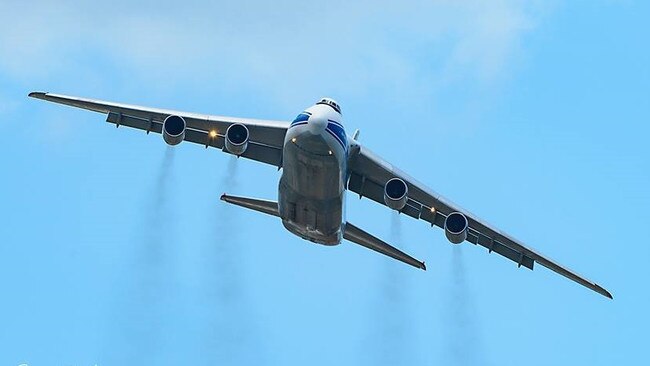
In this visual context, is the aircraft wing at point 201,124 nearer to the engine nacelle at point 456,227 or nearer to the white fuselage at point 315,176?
the white fuselage at point 315,176

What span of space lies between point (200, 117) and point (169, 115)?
0.94 metres

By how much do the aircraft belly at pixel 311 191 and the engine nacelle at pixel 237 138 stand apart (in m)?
1.39

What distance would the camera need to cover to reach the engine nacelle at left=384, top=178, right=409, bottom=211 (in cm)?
3650

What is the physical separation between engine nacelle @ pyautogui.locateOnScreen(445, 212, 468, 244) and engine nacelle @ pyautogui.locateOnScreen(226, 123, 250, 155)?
6492mm

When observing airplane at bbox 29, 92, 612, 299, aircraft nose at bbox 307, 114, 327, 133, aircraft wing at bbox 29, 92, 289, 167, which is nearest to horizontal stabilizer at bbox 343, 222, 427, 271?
airplane at bbox 29, 92, 612, 299

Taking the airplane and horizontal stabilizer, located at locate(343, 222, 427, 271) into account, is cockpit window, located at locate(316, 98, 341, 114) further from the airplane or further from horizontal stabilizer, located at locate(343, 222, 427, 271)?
horizontal stabilizer, located at locate(343, 222, 427, 271)

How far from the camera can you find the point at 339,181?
35.5 m

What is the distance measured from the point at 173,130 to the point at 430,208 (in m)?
8.63

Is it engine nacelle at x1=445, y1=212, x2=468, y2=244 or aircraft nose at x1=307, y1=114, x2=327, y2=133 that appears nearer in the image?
aircraft nose at x1=307, y1=114, x2=327, y2=133

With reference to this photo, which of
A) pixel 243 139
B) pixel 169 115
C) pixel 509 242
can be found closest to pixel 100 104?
pixel 169 115

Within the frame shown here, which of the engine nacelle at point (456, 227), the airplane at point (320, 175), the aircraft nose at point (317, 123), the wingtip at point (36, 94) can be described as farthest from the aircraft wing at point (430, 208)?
the wingtip at point (36, 94)

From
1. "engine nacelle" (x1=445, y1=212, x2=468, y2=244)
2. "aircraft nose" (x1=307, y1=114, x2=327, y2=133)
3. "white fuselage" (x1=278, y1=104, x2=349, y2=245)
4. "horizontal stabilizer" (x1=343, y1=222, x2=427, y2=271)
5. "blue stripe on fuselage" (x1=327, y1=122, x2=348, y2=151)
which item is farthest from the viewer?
"engine nacelle" (x1=445, y1=212, x2=468, y2=244)

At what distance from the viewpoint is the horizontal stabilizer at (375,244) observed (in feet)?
121

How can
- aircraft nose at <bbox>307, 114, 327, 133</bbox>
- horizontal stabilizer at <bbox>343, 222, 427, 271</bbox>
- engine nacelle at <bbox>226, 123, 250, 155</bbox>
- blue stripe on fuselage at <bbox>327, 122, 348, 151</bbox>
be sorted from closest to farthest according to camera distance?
aircraft nose at <bbox>307, 114, 327, 133</bbox>
blue stripe on fuselage at <bbox>327, 122, 348, 151</bbox>
engine nacelle at <bbox>226, 123, 250, 155</bbox>
horizontal stabilizer at <bbox>343, 222, 427, 271</bbox>
